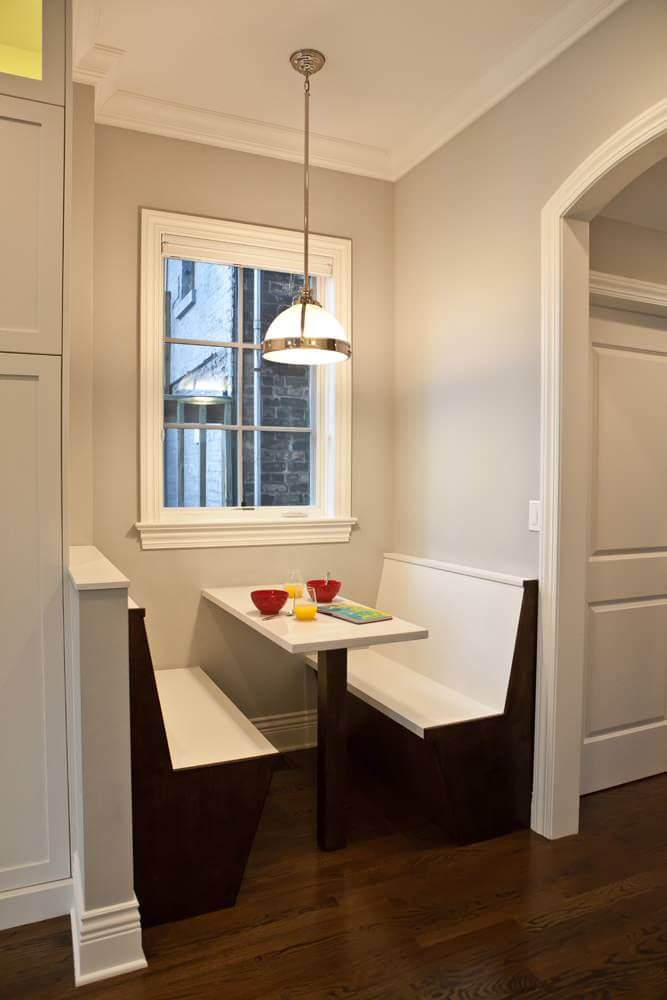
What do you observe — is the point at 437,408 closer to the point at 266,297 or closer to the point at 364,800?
the point at 266,297

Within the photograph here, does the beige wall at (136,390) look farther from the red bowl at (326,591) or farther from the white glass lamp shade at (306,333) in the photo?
the white glass lamp shade at (306,333)

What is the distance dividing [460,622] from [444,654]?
0.53 feet

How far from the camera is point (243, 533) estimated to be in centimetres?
328

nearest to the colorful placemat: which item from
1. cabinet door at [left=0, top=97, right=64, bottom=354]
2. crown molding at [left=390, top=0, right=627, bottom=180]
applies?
cabinet door at [left=0, top=97, right=64, bottom=354]

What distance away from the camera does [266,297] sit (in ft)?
11.2

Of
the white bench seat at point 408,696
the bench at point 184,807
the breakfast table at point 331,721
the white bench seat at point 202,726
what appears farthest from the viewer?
the white bench seat at point 408,696

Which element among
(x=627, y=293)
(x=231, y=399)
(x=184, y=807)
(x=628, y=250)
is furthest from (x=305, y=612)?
(x=628, y=250)

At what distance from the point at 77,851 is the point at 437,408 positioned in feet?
7.32

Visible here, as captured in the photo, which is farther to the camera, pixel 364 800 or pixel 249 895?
pixel 364 800

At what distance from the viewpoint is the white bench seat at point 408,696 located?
2.53 meters


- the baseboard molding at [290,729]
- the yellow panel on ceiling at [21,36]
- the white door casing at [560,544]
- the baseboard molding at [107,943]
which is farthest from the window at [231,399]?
the baseboard molding at [107,943]

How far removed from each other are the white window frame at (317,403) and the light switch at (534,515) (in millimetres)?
1075

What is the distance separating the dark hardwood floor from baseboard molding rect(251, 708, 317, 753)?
67 centimetres

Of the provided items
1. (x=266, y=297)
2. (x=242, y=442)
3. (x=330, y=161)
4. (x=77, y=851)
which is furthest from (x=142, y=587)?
(x=330, y=161)
